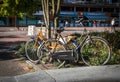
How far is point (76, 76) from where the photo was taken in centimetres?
841

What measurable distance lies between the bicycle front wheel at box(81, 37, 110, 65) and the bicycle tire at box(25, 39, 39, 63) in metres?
1.84

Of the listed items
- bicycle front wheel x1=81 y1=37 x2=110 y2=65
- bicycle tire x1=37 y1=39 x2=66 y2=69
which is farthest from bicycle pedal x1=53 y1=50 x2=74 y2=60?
bicycle front wheel x1=81 y1=37 x2=110 y2=65

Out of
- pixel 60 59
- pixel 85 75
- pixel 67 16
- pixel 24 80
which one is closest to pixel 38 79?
pixel 24 80

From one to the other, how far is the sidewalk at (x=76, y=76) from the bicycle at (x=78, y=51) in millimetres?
754

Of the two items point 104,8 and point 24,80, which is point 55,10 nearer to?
point 24,80

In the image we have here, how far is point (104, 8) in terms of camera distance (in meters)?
77.7

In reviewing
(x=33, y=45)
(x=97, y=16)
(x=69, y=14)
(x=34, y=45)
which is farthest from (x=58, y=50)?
(x=97, y=16)

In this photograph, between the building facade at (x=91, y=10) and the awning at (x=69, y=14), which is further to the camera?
the awning at (x=69, y=14)

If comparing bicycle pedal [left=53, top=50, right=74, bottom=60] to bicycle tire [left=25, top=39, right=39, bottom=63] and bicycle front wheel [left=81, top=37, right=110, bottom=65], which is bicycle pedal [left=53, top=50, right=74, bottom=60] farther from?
bicycle tire [left=25, top=39, right=39, bottom=63]

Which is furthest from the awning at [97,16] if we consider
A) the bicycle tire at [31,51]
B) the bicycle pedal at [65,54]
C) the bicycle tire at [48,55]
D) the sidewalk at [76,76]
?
the sidewalk at [76,76]

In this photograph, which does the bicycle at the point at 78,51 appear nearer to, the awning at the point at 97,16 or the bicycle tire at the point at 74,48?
the bicycle tire at the point at 74,48

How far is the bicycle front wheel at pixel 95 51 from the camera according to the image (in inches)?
388

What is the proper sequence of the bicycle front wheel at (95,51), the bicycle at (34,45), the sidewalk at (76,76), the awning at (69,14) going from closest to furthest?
the sidewalk at (76,76) < the bicycle front wheel at (95,51) < the bicycle at (34,45) < the awning at (69,14)

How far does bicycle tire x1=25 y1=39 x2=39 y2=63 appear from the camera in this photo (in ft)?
36.7
